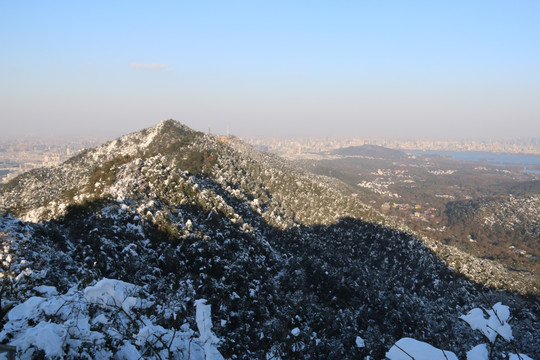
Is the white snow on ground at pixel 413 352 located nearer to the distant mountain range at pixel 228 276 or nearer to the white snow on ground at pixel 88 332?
the distant mountain range at pixel 228 276

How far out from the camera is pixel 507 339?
240 cm

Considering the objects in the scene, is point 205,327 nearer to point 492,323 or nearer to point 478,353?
point 478,353

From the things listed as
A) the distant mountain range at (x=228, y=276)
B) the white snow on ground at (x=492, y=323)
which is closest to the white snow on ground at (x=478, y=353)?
the white snow on ground at (x=492, y=323)

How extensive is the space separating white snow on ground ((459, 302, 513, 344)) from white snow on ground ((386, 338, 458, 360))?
0.36 m

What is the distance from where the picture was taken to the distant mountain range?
→ 4746mm

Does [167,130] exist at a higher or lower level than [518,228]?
higher

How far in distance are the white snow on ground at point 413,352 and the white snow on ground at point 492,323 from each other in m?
0.36

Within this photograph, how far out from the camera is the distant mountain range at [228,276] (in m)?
4.75

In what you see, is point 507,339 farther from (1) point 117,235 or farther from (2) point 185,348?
(1) point 117,235

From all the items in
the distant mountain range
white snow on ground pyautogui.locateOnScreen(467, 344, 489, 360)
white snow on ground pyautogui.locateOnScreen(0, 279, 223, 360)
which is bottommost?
the distant mountain range

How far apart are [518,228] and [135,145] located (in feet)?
386

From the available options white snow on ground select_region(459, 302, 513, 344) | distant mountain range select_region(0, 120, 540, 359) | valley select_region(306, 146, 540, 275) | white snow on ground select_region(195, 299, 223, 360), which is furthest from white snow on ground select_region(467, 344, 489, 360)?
valley select_region(306, 146, 540, 275)

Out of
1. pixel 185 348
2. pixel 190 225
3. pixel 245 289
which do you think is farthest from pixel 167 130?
pixel 185 348

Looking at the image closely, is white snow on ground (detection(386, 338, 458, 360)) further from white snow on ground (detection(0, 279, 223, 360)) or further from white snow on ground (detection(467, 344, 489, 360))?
white snow on ground (detection(0, 279, 223, 360))
